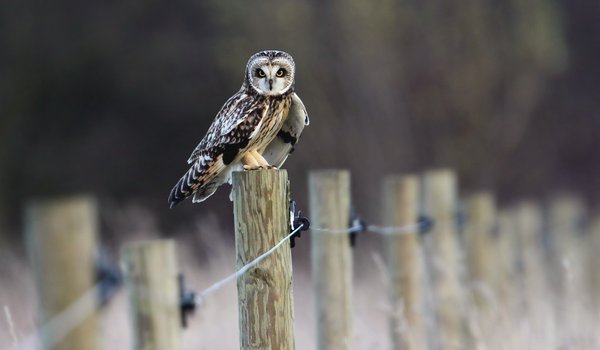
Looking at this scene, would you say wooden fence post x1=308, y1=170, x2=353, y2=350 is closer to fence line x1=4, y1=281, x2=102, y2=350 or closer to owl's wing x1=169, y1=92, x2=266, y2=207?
owl's wing x1=169, y1=92, x2=266, y2=207

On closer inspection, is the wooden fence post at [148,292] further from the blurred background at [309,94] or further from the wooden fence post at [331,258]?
the blurred background at [309,94]

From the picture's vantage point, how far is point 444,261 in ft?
17.3

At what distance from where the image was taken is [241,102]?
3.00 meters

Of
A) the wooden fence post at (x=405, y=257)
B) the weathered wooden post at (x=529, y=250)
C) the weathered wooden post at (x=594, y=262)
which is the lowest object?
the weathered wooden post at (x=594, y=262)

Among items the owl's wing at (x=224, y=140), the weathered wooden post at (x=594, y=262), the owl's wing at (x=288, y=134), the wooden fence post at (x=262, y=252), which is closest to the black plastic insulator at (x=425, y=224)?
→ the owl's wing at (x=288, y=134)

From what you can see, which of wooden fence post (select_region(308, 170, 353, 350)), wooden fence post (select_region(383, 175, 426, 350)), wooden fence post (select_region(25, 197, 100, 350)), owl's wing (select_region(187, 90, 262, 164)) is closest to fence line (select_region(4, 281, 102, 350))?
wooden fence post (select_region(25, 197, 100, 350))

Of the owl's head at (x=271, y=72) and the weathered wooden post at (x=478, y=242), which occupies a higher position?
the owl's head at (x=271, y=72)

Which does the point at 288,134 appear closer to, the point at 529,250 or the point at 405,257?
the point at 405,257

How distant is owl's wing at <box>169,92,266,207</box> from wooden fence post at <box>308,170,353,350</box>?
67cm

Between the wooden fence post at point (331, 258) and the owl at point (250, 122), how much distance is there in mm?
518

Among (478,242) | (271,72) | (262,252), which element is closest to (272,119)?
(271,72)

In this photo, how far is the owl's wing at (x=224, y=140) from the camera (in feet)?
9.71

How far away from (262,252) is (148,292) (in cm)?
32

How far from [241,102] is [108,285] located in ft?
3.12
